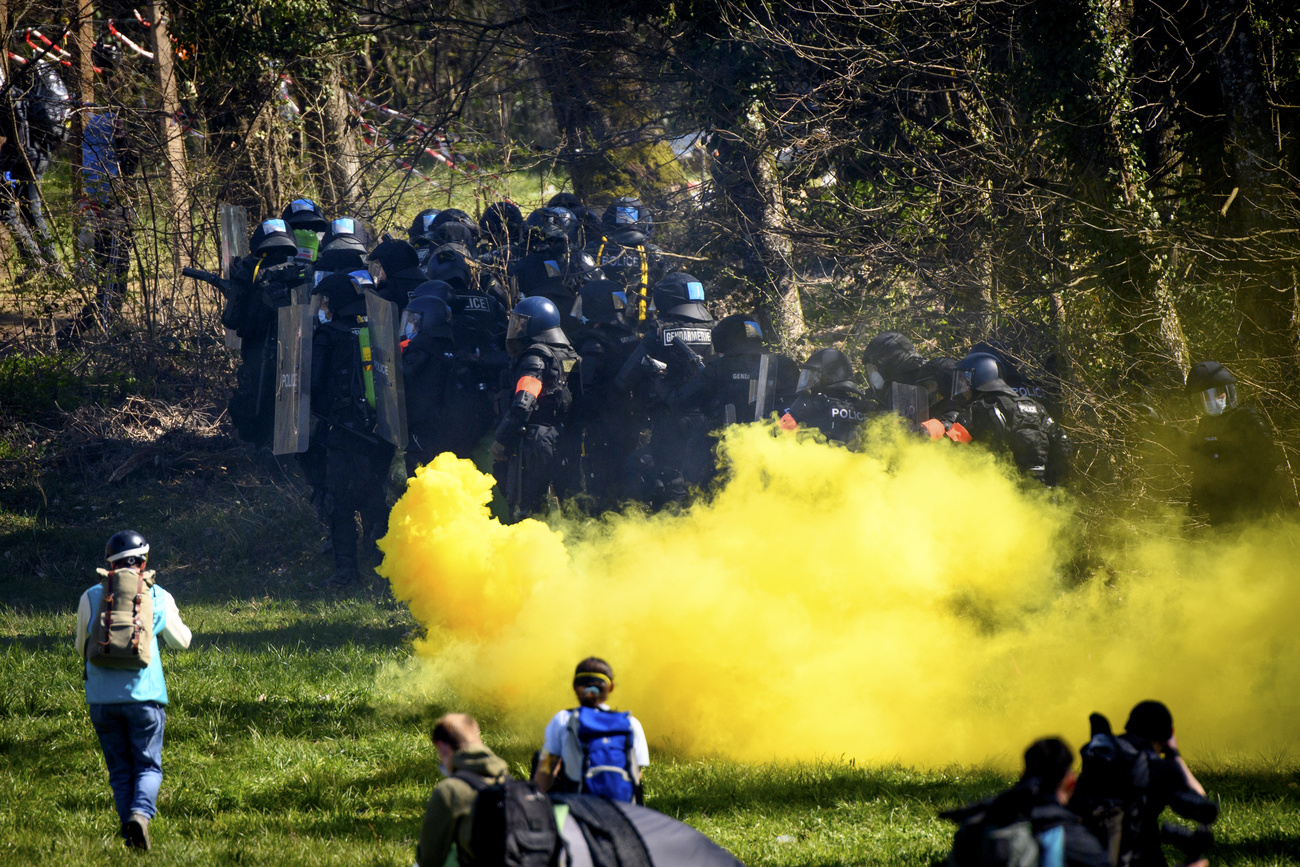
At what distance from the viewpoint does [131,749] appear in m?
5.06

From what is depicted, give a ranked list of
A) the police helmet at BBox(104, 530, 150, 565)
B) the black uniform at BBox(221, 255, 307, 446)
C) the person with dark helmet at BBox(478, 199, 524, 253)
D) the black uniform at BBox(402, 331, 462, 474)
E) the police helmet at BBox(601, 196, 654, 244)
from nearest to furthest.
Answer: the police helmet at BBox(104, 530, 150, 565)
the black uniform at BBox(402, 331, 462, 474)
the black uniform at BBox(221, 255, 307, 446)
the person with dark helmet at BBox(478, 199, 524, 253)
the police helmet at BBox(601, 196, 654, 244)

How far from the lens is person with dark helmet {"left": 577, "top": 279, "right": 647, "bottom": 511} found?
1097 centimetres

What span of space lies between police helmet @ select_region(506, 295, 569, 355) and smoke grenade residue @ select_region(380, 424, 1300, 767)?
2804mm

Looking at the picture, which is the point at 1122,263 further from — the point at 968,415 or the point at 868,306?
the point at 868,306

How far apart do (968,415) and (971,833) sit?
24.4 ft

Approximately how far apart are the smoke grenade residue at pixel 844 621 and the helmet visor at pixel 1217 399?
45.1 inches

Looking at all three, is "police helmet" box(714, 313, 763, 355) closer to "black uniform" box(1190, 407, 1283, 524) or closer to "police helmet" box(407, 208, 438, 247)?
"black uniform" box(1190, 407, 1283, 524)

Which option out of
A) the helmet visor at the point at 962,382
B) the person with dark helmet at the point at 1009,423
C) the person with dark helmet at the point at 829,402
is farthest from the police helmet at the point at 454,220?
the person with dark helmet at the point at 1009,423

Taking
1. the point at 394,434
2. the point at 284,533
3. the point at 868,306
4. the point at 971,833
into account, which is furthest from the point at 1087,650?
the point at 284,533

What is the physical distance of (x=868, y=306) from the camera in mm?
14289

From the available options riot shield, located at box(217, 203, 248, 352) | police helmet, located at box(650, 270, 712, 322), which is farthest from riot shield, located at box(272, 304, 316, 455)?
police helmet, located at box(650, 270, 712, 322)

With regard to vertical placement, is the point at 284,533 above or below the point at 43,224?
below

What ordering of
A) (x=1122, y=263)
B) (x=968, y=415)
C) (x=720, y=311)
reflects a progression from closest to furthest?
1. (x=1122, y=263)
2. (x=968, y=415)
3. (x=720, y=311)

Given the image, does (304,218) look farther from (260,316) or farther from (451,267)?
(451,267)
